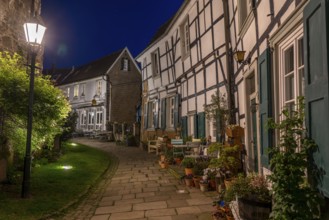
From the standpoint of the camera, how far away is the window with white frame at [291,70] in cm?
375

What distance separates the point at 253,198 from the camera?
3.86 m

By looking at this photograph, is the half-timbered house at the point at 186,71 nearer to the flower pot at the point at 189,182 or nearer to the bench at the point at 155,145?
the bench at the point at 155,145

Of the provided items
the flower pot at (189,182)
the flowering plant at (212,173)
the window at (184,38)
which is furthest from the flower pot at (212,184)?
the window at (184,38)

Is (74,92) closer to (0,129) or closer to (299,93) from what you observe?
(0,129)

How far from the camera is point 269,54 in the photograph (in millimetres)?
4707

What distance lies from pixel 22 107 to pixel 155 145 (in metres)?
9.29

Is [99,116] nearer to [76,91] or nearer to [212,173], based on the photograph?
[76,91]

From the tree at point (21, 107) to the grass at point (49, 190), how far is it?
3.48ft

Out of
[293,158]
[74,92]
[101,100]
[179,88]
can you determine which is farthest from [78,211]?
[74,92]

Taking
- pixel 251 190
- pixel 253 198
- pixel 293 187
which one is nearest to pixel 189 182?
pixel 251 190

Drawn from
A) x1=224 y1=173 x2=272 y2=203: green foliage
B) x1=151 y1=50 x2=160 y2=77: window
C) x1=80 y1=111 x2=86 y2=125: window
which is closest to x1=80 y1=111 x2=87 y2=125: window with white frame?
x1=80 y1=111 x2=86 y2=125: window

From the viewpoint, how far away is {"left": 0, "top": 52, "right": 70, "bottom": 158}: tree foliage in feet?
21.1

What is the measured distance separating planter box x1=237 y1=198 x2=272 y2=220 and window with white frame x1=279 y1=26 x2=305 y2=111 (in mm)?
1283

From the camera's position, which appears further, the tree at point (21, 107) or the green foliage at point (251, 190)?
the tree at point (21, 107)
